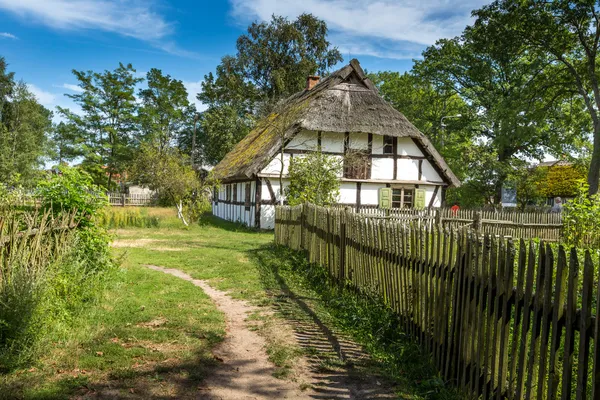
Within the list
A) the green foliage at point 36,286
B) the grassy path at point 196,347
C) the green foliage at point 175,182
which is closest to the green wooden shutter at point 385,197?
the green foliage at point 175,182

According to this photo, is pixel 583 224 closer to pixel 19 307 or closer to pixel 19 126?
pixel 19 307

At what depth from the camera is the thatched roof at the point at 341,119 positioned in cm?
1991

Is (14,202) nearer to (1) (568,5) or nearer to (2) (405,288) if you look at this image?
(2) (405,288)

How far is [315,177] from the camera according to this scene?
19375 millimetres

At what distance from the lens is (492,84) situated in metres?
29.9

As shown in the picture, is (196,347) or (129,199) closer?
(196,347)

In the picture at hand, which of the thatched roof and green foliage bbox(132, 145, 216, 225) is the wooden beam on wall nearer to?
the thatched roof

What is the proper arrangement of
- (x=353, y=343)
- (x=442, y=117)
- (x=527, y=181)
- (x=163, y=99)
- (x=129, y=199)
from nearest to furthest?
(x=353, y=343)
(x=527, y=181)
(x=442, y=117)
(x=129, y=199)
(x=163, y=99)

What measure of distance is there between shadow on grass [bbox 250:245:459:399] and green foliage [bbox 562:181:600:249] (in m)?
5.26

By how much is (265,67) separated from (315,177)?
2145cm

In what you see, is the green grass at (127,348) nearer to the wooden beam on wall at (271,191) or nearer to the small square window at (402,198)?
Answer: the wooden beam on wall at (271,191)

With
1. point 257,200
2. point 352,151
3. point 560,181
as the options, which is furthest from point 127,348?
point 560,181

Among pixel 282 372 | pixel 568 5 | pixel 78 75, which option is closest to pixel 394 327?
pixel 282 372

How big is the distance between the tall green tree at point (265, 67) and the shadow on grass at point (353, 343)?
101 ft
